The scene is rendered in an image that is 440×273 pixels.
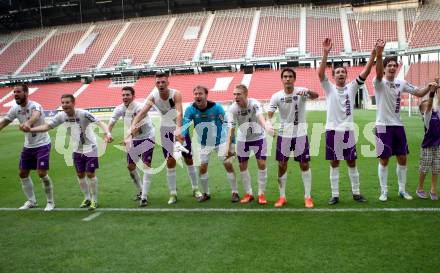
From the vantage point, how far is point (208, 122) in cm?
710

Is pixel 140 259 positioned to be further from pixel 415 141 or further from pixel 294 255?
pixel 415 141

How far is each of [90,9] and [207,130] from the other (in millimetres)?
47908

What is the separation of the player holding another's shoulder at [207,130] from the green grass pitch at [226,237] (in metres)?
0.44

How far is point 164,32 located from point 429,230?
4356 centimetres

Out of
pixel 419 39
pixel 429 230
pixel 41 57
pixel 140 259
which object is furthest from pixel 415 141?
pixel 41 57

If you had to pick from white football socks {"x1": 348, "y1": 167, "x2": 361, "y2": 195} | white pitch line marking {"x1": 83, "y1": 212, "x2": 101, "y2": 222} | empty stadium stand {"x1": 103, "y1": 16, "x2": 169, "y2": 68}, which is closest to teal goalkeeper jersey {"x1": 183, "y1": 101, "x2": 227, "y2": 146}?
white pitch line marking {"x1": 83, "y1": 212, "x2": 101, "y2": 222}

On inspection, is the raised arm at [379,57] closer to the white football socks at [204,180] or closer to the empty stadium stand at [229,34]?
the white football socks at [204,180]

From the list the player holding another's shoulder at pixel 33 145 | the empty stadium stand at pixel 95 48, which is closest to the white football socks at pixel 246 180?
the player holding another's shoulder at pixel 33 145

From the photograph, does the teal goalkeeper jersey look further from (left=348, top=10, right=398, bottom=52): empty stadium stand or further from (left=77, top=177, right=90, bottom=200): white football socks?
(left=348, top=10, right=398, bottom=52): empty stadium stand

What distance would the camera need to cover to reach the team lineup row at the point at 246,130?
6340 mm

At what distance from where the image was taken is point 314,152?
36.1ft

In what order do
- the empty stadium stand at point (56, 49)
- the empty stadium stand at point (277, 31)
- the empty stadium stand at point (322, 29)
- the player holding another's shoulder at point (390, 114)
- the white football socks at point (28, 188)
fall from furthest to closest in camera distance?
1. the empty stadium stand at point (56, 49)
2. the empty stadium stand at point (277, 31)
3. the empty stadium stand at point (322, 29)
4. the white football socks at point (28, 188)
5. the player holding another's shoulder at point (390, 114)

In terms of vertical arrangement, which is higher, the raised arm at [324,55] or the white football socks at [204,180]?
the raised arm at [324,55]

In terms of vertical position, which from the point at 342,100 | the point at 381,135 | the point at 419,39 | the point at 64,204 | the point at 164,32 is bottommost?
the point at 64,204
